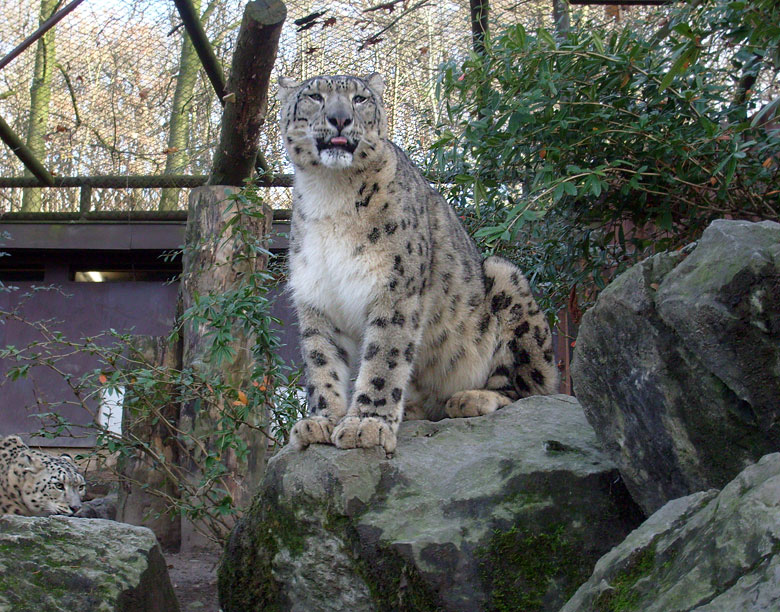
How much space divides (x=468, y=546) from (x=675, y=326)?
1.15m

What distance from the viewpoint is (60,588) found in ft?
11.0

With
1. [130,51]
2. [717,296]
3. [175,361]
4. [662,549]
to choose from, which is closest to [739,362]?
[717,296]

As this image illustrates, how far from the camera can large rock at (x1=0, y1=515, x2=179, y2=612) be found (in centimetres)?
331

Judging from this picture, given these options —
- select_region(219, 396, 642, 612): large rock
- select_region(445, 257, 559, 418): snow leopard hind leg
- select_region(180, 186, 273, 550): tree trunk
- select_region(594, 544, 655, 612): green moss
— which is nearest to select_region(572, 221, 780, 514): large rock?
select_region(219, 396, 642, 612): large rock

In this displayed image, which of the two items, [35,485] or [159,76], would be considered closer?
[35,485]

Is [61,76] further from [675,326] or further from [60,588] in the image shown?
[675,326]

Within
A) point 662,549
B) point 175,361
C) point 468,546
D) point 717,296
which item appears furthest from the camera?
point 175,361

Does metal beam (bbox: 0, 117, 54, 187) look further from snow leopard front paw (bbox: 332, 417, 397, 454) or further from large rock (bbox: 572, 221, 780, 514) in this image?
large rock (bbox: 572, 221, 780, 514)

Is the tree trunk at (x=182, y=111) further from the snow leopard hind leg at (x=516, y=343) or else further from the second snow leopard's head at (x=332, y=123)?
the snow leopard hind leg at (x=516, y=343)

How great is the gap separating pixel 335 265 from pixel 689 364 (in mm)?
1755

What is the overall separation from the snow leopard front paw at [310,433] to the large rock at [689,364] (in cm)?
110

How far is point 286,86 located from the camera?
4.32 meters

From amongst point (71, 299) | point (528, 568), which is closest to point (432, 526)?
point (528, 568)

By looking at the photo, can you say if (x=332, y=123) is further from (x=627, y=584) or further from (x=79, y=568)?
(x=627, y=584)
